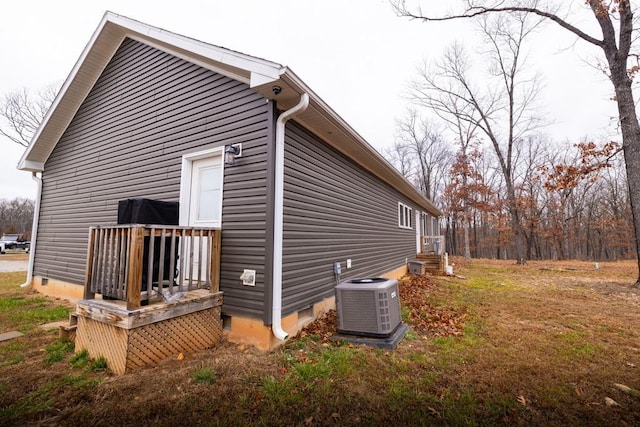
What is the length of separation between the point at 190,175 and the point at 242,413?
11.8 ft

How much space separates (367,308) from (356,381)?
41.3 inches

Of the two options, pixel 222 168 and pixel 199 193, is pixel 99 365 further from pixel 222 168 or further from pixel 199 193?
pixel 222 168

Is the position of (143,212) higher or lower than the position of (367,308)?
higher

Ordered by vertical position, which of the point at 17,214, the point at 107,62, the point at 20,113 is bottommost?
the point at 17,214

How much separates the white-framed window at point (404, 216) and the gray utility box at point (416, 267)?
154cm

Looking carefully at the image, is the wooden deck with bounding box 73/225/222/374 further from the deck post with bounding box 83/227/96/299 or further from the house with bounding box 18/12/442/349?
the house with bounding box 18/12/442/349

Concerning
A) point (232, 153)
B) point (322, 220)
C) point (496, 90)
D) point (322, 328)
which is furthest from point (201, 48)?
point (496, 90)

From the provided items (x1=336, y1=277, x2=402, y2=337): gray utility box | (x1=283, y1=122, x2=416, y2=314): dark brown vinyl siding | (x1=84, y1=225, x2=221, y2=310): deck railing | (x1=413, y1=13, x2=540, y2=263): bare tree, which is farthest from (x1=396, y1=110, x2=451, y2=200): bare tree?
(x1=84, y1=225, x2=221, y2=310): deck railing

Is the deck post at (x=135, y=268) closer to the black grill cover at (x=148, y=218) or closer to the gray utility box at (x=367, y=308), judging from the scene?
the black grill cover at (x=148, y=218)

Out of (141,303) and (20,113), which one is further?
(20,113)

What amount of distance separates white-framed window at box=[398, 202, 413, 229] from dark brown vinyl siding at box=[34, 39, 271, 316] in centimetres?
784

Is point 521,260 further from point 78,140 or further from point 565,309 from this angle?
point 78,140

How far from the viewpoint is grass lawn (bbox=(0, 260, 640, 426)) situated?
2.22 m

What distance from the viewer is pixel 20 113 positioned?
16.9 m
